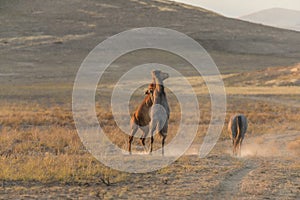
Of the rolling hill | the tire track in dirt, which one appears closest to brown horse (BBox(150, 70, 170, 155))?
the tire track in dirt

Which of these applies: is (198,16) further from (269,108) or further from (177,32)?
(269,108)

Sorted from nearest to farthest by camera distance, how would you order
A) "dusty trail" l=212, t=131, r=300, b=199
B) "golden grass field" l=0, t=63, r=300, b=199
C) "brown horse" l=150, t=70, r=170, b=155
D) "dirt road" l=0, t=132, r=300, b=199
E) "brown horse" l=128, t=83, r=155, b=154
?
"dirt road" l=0, t=132, r=300, b=199 < "golden grass field" l=0, t=63, r=300, b=199 < "dusty trail" l=212, t=131, r=300, b=199 < "brown horse" l=150, t=70, r=170, b=155 < "brown horse" l=128, t=83, r=155, b=154

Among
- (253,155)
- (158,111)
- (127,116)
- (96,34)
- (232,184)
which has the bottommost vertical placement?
(232,184)

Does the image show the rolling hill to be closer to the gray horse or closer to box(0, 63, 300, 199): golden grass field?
box(0, 63, 300, 199): golden grass field

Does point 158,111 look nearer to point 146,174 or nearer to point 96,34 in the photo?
point 146,174

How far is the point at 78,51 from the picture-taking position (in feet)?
312

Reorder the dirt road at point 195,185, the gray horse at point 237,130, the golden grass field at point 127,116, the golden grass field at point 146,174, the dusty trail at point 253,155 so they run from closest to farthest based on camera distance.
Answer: the dirt road at point 195,185, the golden grass field at point 146,174, the dusty trail at point 253,155, the golden grass field at point 127,116, the gray horse at point 237,130

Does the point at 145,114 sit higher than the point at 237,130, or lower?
lower

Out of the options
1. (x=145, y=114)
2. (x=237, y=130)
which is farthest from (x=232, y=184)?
(x=237, y=130)

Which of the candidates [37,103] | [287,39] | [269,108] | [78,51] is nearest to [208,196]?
[269,108]

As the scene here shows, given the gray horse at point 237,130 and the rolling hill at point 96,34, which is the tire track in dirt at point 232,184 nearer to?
the gray horse at point 237,130

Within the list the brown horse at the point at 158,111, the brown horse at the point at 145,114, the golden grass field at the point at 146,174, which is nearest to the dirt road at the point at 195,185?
the golden grass field at the point at 146,174

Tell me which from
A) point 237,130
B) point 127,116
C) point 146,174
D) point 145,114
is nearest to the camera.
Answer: point 146,174

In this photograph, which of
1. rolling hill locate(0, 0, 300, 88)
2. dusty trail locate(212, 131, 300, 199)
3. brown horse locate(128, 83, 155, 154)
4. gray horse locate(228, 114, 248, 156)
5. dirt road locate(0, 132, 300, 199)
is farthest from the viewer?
rolling hill locate(0, 0, 300, 88)
